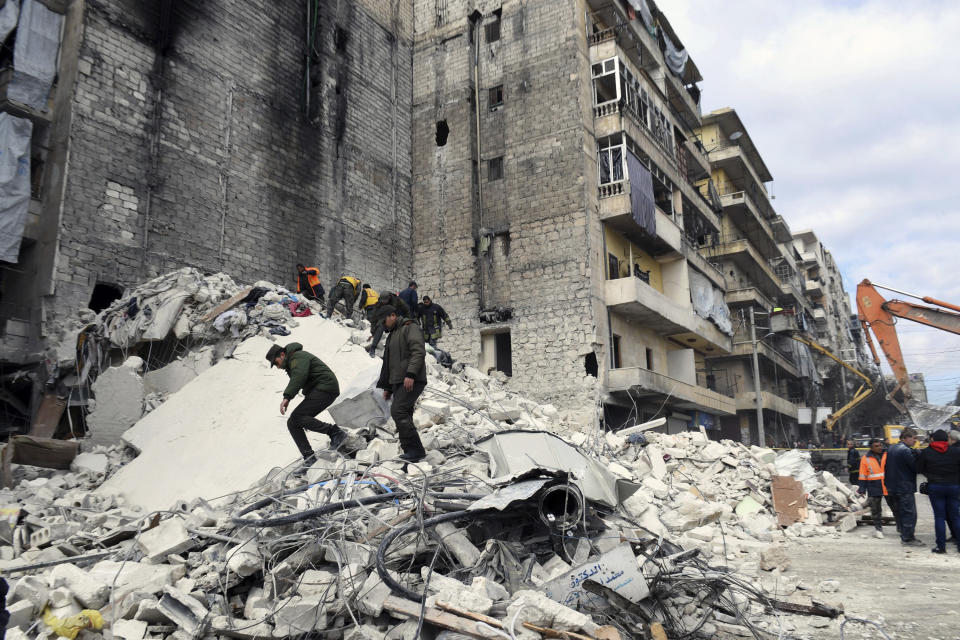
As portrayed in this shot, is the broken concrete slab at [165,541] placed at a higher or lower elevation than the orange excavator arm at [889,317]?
lower

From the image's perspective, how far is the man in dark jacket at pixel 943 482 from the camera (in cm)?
712

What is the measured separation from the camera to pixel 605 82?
65.6 feet

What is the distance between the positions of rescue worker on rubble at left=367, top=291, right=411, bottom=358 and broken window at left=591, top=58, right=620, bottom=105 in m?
12.8

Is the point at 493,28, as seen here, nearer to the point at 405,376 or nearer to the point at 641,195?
the point at 641,195

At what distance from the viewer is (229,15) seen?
17.1 metres

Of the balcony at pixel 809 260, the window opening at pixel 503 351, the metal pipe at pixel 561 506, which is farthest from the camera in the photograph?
the balcony at pixel 809 260

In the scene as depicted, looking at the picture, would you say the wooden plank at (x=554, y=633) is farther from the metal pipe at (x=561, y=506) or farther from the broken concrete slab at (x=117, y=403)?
the broken concrete slab at (x=117, y=403)

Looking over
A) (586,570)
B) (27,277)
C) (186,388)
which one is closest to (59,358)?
(27,277)

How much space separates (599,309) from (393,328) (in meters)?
12.7

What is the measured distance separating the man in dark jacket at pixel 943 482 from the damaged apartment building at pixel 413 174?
34.3ft

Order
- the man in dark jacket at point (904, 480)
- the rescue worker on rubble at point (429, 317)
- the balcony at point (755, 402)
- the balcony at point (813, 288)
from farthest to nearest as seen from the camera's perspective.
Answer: the balcony at point (813, 288) → the balcony at point (755, 402) → the rescue worker on rubble at point (429, 317) → the man in dark jacket at point (904, 480)

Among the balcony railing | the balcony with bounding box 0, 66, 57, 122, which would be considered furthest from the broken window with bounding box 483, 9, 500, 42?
the balcony with bounding box 0, 66, 57, 122

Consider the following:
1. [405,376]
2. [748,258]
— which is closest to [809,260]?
[748,258]

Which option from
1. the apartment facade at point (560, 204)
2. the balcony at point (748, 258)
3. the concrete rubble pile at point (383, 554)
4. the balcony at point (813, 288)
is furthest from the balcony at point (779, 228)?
the concrete rubble pile at point (383, 554)
